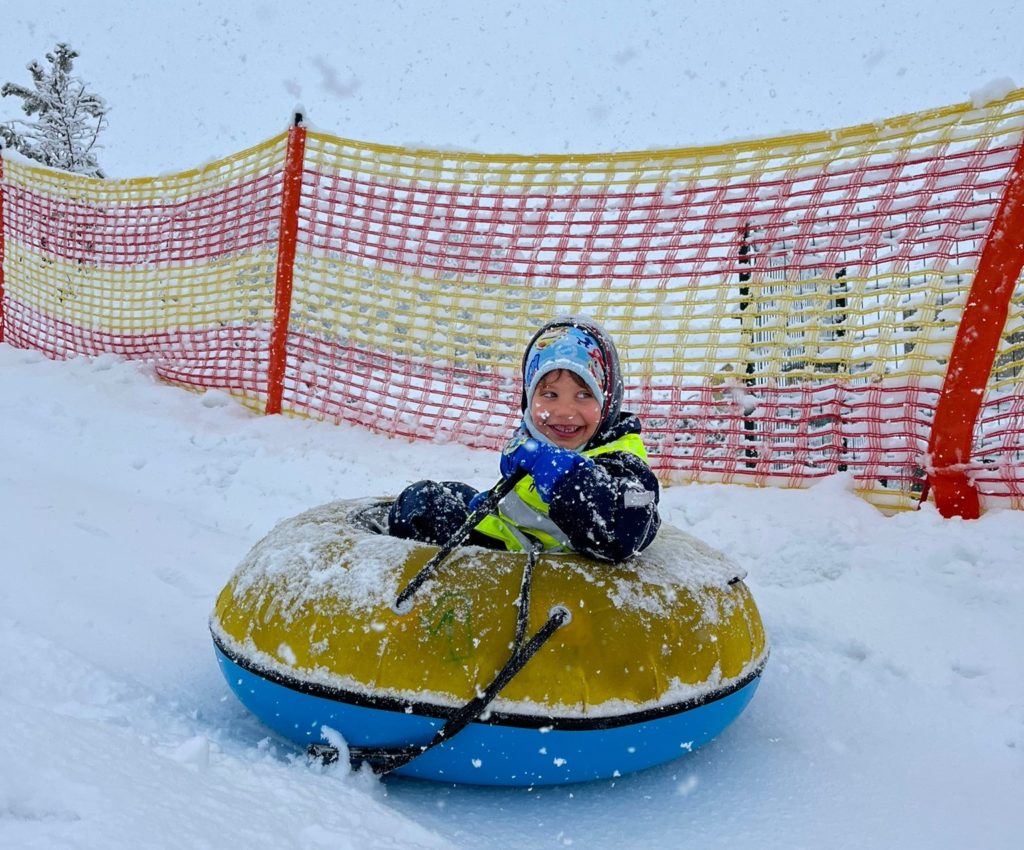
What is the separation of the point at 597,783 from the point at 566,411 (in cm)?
113

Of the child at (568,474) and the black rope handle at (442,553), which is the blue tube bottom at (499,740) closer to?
the black rope handle at (442,553)

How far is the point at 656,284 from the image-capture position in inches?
201

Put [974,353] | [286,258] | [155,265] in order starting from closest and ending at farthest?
[974,353]
[286,258]
[155,265]

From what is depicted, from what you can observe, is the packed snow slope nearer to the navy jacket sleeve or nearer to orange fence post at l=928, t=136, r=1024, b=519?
orange fence post at l=928, t=136, r=1024, b=519

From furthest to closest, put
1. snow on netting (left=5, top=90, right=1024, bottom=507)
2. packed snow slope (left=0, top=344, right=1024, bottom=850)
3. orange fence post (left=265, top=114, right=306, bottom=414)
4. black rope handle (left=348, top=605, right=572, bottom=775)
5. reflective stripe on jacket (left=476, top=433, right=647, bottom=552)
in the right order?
orange fence post (left=265, top=114, right=306, bottom=414)
snow on netting (left=5, top=90, right=1024, bottom=507)
reflective stripe on jacket (left=476, top=433, right=647, bottom=552)
black rope handle (left=348, top=605, right=572, bottom=775)
packed snow slope (left=0, top=344, right=1024, bottom=850)

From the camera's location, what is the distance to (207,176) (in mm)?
7547

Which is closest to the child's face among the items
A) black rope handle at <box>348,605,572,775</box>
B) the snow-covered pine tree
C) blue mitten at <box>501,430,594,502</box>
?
blue mitten at <box>501,430,594,502</box>

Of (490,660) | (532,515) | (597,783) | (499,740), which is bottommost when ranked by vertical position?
(597,783)

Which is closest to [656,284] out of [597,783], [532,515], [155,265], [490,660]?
[532,515]

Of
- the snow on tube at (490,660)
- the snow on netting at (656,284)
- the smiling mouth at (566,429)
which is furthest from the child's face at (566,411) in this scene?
the snow on netting at (656,284)

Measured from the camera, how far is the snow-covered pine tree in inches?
822

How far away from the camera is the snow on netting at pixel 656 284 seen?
3.94m

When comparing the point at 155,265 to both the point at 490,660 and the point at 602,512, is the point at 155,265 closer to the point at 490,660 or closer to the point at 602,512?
the point at 602,512

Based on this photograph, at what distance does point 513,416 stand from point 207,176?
4.39 metres
